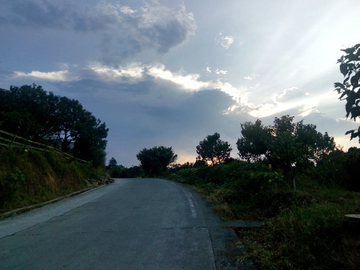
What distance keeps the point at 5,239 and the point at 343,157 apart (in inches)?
606

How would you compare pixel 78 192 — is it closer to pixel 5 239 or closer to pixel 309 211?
pixel 5 239

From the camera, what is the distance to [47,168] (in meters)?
14.9

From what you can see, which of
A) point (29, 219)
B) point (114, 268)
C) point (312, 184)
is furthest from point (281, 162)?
point (29, 219)

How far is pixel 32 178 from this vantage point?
12828mm

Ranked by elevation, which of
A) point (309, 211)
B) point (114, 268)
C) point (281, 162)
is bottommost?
point (114, 268)

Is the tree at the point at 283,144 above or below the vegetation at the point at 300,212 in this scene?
above

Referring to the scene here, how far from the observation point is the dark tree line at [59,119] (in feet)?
72.7

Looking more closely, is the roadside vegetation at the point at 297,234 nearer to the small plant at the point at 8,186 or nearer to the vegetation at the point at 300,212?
the vegetation at the point at 300,212

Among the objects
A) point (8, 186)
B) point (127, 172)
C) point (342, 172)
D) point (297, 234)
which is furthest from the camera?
point (127, 172)

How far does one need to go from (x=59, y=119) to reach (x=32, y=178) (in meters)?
13.0

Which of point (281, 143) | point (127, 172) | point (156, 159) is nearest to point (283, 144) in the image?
point (281, 143)

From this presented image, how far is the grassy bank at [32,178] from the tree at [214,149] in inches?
1480

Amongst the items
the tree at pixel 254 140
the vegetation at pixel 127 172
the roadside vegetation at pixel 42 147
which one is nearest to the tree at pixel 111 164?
the vegetation at pixel 127 172

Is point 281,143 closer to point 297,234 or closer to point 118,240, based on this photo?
point 297,234
